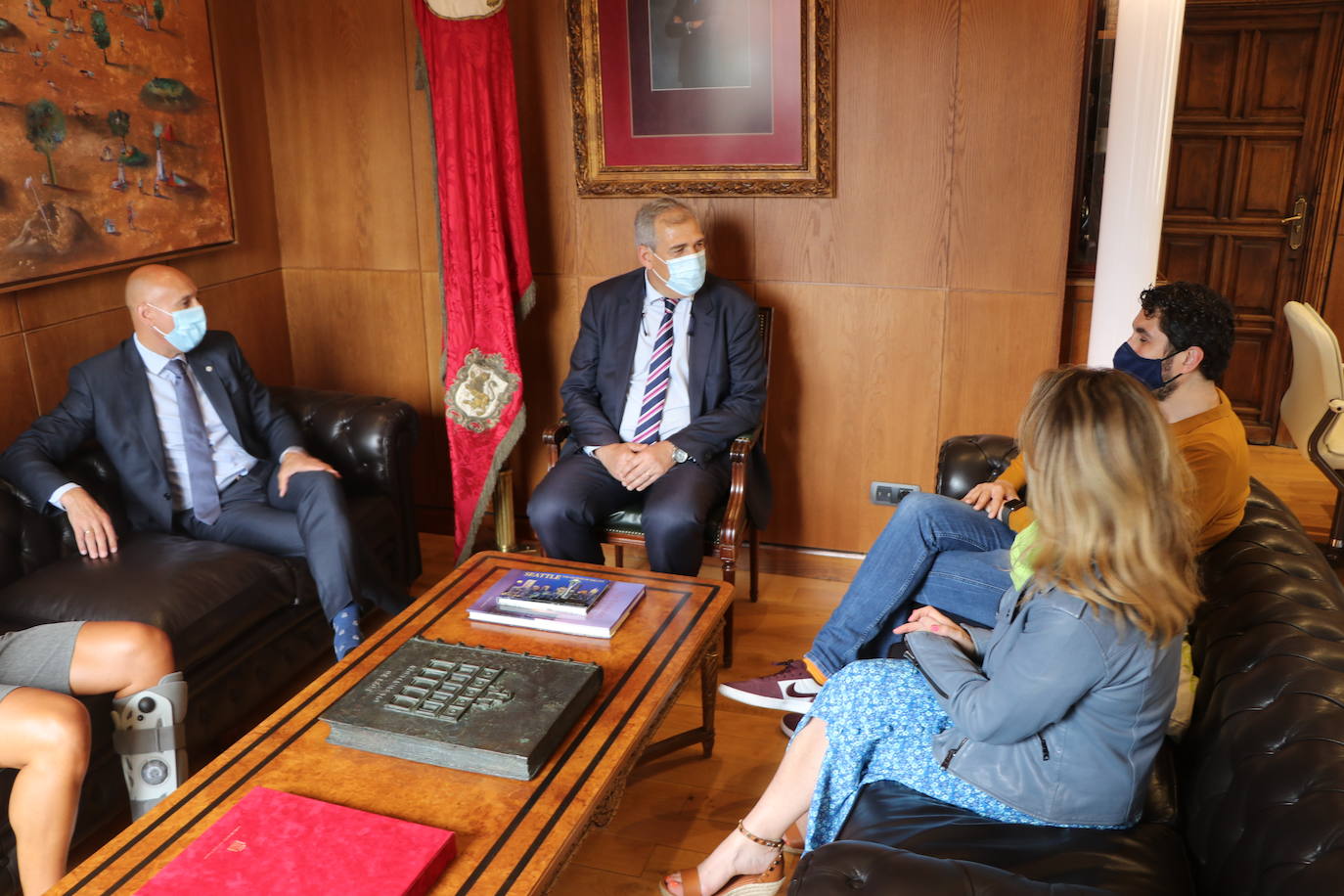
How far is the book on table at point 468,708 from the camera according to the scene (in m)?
1.83

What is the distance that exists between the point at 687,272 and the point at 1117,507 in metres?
1.92

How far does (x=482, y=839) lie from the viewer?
1658mm

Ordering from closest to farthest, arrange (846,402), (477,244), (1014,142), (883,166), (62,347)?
(62,347), (1014,142), (883,166), (477,244), (846,402)

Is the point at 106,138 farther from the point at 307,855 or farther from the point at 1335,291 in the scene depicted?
the point at 1335,291

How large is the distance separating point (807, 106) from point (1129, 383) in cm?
210

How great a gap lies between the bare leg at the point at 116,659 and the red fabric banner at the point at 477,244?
5.18 ft

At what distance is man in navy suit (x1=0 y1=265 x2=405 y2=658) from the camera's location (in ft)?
9.31

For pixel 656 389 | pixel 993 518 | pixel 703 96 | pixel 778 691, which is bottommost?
pixel 778 691

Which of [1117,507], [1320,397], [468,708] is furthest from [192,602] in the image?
[1320,397]

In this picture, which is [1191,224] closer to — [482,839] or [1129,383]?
[1129,383]

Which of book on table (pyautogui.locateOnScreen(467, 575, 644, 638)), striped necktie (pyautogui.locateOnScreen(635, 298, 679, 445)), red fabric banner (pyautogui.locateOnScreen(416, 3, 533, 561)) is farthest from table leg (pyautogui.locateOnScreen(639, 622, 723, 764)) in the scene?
red fabric banner (pyautogui.locateOnScreen(416, 3, 533, 561))

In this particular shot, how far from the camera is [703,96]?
357cm

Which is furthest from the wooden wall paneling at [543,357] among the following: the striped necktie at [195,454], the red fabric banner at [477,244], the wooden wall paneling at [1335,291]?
the wooden wall paneling at [1335,291]

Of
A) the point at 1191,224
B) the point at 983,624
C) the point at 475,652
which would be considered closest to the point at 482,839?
the point at 475,652
